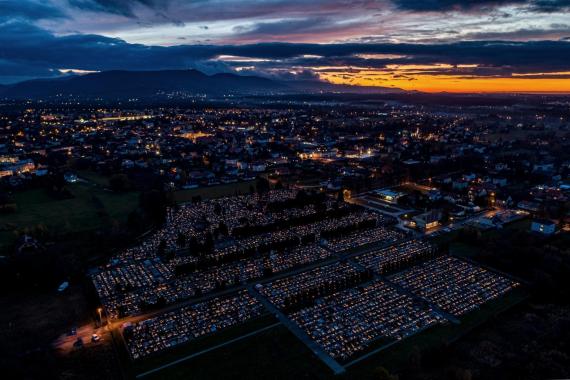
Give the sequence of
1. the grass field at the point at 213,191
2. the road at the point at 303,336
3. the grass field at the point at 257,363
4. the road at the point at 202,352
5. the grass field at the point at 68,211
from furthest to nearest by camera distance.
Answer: the grass field at the point at 213,191 < the grass field at the point at 68,211 < the road at the point at 303,336 < the road at the point at 202,352 < the grass field at the point at 257,363

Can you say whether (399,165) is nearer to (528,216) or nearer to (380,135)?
(528,216)

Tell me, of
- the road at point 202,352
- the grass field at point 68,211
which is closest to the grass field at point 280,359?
the road at point 202,352

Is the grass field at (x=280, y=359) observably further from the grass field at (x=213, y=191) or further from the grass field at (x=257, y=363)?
the grass field at (x=213, y=191)

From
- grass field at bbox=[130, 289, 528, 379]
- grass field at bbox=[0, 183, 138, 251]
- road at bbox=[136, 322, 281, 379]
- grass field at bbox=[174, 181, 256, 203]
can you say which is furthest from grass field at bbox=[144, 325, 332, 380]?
grass field at bbox=[174, 181, 256, 203]

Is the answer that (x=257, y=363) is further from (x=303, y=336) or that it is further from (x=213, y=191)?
(x=213, y=191)

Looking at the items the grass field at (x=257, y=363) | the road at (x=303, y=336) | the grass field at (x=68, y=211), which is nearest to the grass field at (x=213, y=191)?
the grass field at (x=68, y=211)

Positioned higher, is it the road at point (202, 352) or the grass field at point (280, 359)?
the road at point (202, 352)

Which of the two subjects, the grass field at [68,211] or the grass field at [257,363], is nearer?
the grass field at [257,363]

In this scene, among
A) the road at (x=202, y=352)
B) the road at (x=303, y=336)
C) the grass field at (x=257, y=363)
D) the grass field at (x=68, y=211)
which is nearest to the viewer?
the grass field at (x=257, y=363)

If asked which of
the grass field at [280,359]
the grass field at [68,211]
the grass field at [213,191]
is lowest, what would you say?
the grass field at [213,191]

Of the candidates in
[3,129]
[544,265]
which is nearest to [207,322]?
[544,265]

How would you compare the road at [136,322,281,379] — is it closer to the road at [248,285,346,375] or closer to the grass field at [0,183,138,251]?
the road at [248,285,346,375]
